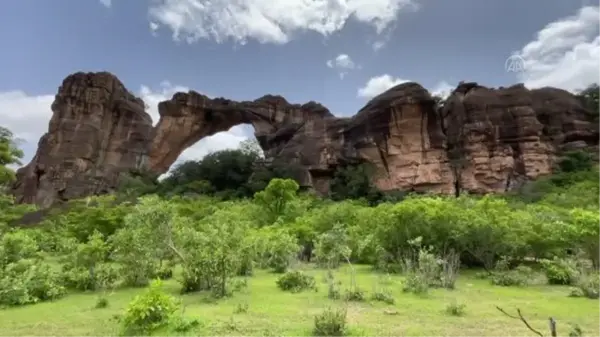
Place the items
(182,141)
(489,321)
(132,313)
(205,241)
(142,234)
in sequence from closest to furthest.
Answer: (132,313) < (489,321) < (205,241) < (142,234) < (182,141)

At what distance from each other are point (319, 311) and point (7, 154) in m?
7.48

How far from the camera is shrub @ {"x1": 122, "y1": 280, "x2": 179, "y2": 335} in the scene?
494cm

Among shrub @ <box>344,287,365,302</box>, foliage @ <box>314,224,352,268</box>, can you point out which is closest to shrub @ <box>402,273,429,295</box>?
shrub @ <box>344,287,365,302</box>

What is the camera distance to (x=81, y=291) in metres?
9.49

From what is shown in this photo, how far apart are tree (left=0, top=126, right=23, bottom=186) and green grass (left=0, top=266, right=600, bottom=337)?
3186mm

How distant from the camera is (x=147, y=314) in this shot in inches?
195

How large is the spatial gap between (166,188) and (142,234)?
2761cm

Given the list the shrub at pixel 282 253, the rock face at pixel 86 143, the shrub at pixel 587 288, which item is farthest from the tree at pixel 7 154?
the rock face at pixel 86 143

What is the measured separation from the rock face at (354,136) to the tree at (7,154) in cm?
2354

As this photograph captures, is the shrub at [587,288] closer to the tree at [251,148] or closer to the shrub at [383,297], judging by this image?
the shrub at [383,297]

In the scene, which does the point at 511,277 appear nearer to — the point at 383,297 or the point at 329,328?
the point at 383,297

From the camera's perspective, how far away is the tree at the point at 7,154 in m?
9.72

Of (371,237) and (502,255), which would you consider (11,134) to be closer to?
(371,237)

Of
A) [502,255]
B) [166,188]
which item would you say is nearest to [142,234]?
[502,255]
